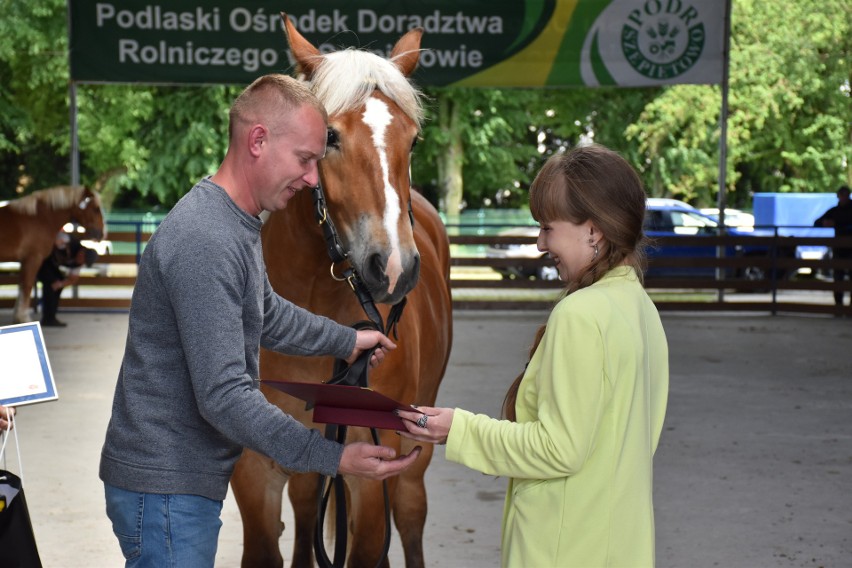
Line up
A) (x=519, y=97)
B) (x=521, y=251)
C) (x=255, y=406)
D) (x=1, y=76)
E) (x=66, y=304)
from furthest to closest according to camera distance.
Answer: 1. (x=519, y=97)
2. (x=1, y=76)
3. (x=521, y=251)
4. (x=66, y=304)
5. (x=255, y=406)

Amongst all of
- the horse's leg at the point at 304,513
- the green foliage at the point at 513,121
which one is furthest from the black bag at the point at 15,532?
the green foliage at the point at 513,121

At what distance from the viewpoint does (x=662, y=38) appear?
15.9 meters

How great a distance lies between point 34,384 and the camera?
306 centimetres

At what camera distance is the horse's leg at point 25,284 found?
556 inches

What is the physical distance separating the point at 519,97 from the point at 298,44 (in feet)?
86.3

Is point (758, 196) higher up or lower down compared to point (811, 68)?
lower down

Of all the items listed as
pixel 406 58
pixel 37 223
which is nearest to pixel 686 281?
pixel 37 223

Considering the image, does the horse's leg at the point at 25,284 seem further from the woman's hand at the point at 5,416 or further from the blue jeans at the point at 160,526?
the blue jeans at the point at 160,526

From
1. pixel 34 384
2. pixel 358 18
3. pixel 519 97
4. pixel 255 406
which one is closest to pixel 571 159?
pixel 255 406

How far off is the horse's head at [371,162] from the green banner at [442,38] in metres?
11.8

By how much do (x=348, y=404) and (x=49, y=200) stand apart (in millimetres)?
12361

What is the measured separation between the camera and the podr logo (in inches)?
627

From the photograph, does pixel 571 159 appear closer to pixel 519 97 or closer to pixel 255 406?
pixel 255 406

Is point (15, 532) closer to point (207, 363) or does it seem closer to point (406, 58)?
point (207, 363)
